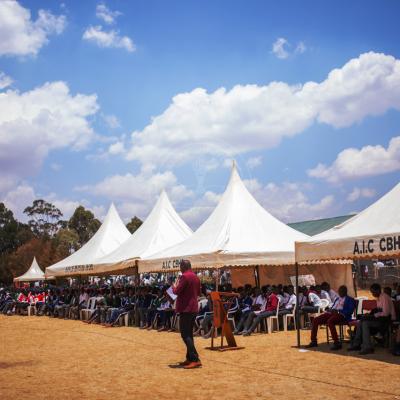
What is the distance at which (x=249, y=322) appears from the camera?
1370 centimetres

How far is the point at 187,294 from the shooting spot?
8.85 metres

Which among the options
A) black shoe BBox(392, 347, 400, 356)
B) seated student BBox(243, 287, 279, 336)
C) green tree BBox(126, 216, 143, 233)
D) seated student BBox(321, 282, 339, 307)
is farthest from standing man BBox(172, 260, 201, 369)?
green tree BBox(126, 216, 143, 233)

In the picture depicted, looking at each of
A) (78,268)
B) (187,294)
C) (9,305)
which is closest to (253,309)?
(187,294)

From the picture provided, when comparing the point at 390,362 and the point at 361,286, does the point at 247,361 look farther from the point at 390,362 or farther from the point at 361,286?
the point at 361,286

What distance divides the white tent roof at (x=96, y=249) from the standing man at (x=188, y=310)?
13718 millimetres

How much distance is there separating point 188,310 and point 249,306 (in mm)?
5848

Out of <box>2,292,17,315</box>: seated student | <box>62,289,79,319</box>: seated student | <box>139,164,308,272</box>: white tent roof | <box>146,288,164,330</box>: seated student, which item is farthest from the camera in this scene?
<box>2,292,17,315</box>: seated student

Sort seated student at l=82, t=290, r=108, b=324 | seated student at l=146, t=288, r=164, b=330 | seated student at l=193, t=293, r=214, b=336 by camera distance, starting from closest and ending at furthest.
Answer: seated student at l=193, t=293, r=214, b=336
seated student at l=146, t=288, r=164, b=330
seated student at l=82, t=290, r=108, b=324

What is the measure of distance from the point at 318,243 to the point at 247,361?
279cm

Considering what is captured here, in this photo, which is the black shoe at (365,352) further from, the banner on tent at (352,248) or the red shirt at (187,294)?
the red shirt at (187,294)

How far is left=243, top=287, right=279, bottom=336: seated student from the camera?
533 inches

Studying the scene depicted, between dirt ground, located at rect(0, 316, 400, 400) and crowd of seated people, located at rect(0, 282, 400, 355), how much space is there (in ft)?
1.79

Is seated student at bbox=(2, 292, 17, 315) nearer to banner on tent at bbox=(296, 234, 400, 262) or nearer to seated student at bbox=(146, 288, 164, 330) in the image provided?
seated student at bbox=(146, 288, 164, 330)

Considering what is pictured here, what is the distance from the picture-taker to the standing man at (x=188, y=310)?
28.5 ft
